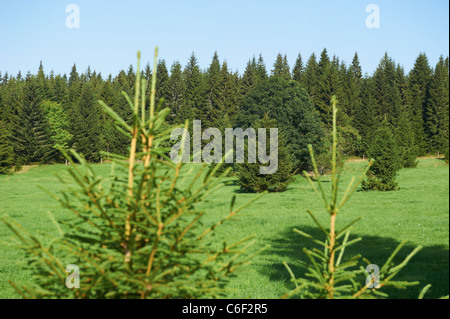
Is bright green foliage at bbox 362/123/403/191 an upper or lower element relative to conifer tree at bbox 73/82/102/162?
lower

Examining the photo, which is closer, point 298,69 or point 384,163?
point 384,163

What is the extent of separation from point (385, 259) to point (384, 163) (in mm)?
15253

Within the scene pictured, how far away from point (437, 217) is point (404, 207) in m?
2.75

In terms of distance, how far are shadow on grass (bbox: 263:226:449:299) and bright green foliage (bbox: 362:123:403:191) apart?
40.0 ft

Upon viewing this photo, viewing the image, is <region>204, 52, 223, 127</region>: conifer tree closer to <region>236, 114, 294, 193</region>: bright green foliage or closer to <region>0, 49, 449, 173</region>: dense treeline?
<region>0, 49, 449, 173</region>: dense treeline

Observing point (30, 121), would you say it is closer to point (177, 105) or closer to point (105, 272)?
point (177, 105)

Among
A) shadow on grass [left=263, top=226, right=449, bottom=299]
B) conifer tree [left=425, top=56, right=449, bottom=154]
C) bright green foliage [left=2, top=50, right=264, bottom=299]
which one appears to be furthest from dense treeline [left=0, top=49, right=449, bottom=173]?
bright green foliage [left=2, top=50, right=264, bottom=299]

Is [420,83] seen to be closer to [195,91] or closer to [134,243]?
[195,91]

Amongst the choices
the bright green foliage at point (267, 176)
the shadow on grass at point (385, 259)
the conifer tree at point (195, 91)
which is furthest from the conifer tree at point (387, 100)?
the shadow on grass at point (385, 259)

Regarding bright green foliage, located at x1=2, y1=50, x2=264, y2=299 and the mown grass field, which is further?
the mown grass field

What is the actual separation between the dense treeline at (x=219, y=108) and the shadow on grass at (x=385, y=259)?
31009 millimetres

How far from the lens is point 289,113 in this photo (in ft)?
144

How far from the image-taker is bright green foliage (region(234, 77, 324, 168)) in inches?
1656

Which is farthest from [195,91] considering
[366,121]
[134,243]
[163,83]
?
[134,243]
